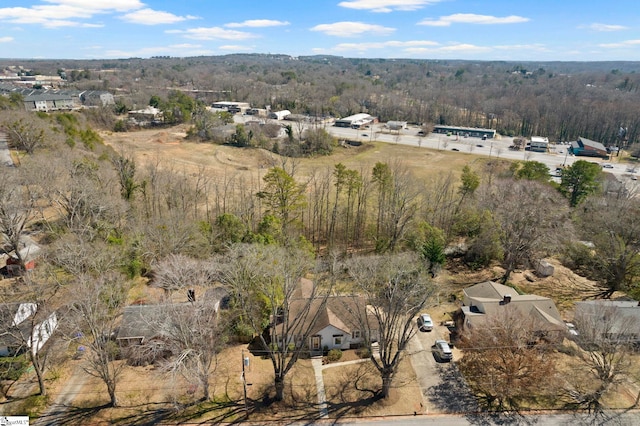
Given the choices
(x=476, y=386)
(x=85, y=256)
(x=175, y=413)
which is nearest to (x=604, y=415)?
(x=476, y=386)

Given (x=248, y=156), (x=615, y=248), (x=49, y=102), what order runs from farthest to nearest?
1. (x=49, y=102)
2. (x=248, y=156)
3. (x=615, y=248)

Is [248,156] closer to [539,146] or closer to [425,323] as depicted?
[425,323]

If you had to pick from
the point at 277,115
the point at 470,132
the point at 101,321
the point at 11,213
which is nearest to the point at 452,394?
the point at 101,321

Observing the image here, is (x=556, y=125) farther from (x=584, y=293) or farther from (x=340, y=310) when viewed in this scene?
(x=340, y=310)

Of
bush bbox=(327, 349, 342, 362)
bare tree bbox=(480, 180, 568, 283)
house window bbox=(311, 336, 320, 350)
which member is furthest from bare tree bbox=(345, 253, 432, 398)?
bare tree bbox=(480, 180, 568, 283)

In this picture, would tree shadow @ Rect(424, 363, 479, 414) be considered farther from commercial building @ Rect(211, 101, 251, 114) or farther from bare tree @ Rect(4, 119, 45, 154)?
commercial building @ Rect(211, 101, 251, 114)

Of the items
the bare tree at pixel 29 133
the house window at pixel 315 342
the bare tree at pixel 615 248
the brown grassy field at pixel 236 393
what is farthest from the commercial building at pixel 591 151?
the bare tree at pixel 29 133

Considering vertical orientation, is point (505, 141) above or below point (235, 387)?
above

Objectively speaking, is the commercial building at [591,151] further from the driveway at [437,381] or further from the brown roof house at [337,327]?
the brown roof house at [337,327]
